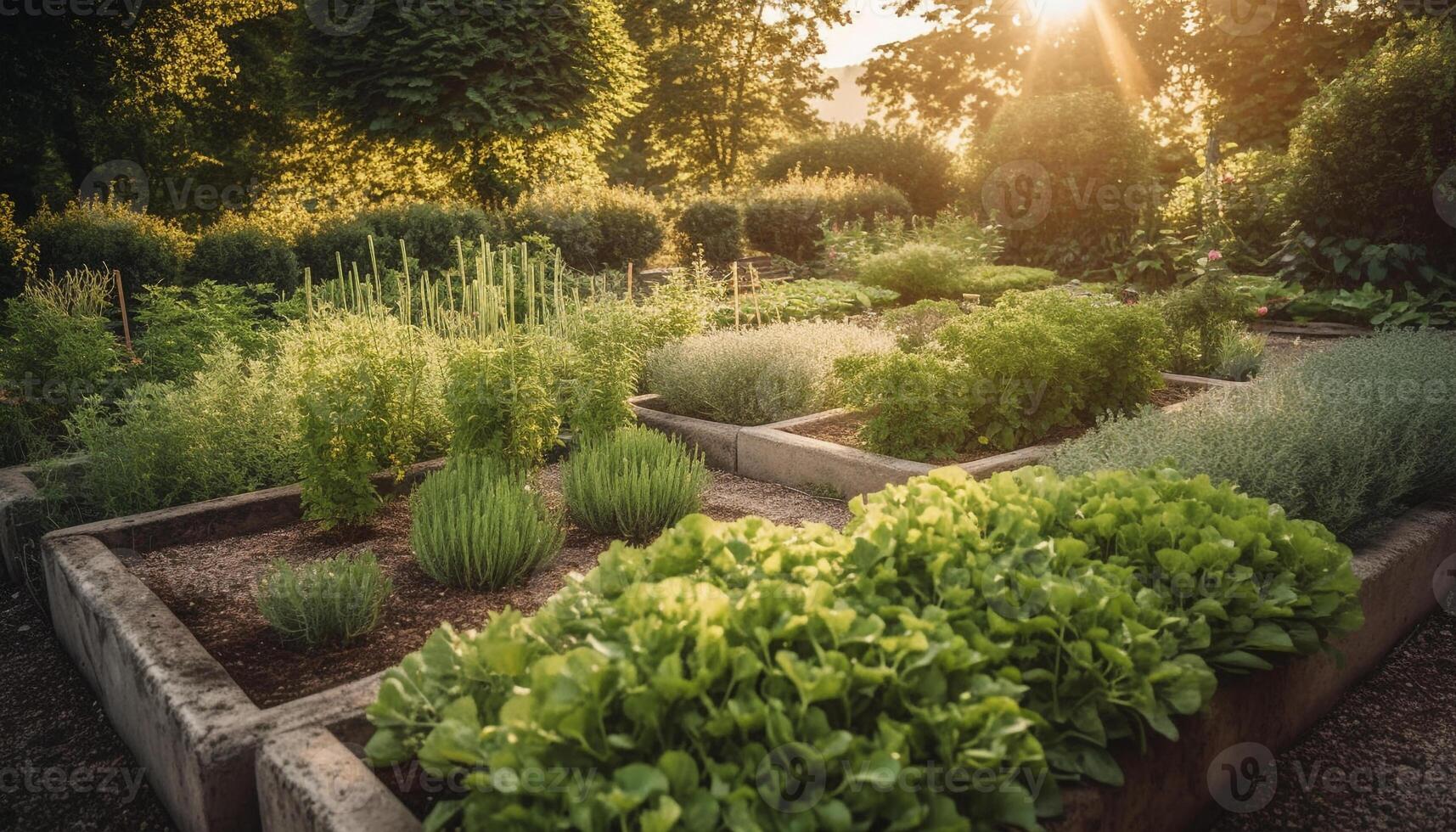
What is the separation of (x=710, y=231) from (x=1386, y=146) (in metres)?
9.82

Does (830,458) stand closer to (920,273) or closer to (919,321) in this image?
(919,321)

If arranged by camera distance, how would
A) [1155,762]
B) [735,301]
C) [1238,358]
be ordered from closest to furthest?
[1155,762], [1238,358], [735,301]

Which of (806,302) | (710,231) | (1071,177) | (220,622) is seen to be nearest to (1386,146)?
(1071,177)

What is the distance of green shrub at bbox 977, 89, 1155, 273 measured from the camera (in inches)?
584

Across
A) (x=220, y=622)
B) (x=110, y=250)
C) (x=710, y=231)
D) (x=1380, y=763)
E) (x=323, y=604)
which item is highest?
(x=710, y=231)

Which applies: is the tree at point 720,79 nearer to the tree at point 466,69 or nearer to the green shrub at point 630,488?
the tree at point 466,69

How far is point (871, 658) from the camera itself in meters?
1.93

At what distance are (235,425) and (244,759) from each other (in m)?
2.88

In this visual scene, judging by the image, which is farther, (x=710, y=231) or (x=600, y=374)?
(x=710, y=231)

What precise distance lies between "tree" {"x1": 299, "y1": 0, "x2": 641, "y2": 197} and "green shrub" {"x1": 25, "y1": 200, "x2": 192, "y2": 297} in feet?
19.3

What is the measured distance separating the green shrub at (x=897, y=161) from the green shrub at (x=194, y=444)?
19.7 meters

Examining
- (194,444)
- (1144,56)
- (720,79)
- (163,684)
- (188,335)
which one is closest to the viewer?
(163,684)

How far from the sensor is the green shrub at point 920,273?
40.6ft

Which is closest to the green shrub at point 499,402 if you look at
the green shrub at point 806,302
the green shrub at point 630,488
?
the green shrub at point 630,488
